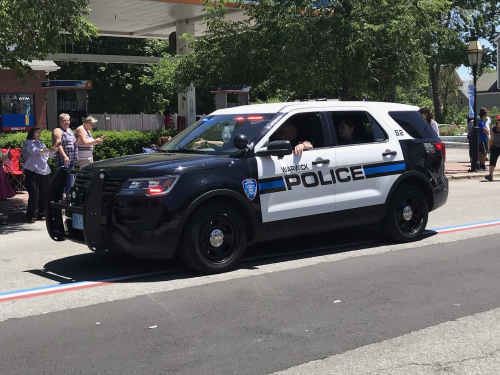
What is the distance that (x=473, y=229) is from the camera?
410 inches

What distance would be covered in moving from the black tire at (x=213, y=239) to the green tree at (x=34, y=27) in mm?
6362

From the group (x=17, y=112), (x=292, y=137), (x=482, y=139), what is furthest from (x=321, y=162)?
(x=17, y=112)

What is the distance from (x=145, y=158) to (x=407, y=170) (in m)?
3.45

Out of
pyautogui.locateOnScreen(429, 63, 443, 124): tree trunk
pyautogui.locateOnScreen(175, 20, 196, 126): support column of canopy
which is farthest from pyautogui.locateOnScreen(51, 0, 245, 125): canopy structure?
pyautogui.locateOnScreen(429, 63, 443, 124): tree trunk

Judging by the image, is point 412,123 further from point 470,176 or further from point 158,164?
point 470,176

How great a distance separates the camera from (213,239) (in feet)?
24.6

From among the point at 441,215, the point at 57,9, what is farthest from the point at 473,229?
the point at 57,9

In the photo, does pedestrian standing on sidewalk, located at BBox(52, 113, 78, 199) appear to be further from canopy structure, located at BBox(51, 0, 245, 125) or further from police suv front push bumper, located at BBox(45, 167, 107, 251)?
canopy structure, located at BBox(51, 0, 245, 125)

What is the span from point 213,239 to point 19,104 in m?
23.2

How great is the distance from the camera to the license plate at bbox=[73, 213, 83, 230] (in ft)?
24.6

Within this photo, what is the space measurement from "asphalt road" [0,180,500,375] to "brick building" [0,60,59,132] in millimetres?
20034

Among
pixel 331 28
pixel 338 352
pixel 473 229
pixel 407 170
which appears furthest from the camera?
pixel 331 28

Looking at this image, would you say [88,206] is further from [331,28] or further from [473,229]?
[331,28]

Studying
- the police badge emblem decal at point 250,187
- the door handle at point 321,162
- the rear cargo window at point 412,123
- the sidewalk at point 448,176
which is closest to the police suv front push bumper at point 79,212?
the police badge emblem decal at point 250,187
